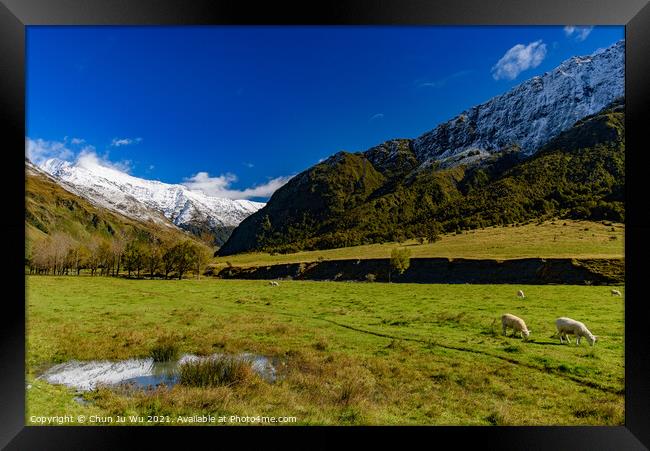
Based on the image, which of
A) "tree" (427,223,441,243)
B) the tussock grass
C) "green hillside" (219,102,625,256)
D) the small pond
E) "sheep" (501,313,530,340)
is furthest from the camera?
"tree" (427,223,441,243)

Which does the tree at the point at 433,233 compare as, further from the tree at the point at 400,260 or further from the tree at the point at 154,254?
the tree at the point at 154,254

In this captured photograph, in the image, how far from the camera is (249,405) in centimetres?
541

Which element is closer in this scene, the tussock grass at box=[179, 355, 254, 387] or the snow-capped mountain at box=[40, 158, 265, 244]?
the tussock grass at box=[179, 355, 254, 387]

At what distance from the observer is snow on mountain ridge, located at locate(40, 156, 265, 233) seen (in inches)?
382

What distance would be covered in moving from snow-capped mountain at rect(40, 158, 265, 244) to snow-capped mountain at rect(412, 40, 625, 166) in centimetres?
809

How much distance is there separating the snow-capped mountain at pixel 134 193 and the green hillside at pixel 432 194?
206 centimetres

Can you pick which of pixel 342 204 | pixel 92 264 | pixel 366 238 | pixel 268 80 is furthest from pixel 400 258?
pixel 92 264

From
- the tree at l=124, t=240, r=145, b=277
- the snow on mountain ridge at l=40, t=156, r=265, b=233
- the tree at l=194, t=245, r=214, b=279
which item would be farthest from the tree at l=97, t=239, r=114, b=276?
the snow on mountain ridge at l=40, t=156, r=265, b=233

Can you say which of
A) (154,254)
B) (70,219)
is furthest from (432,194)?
(70,219)

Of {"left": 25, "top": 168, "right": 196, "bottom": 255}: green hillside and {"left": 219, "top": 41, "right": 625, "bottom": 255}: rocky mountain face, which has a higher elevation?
{"left": 219, "top": 41, "right": 625, "bottom": 255}: rocky mountain face

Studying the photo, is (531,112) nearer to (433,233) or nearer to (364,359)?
(433,233)

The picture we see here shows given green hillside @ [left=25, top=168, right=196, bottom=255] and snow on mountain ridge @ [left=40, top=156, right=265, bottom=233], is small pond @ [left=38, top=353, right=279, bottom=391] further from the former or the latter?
green hillside @ [left=25, top=168, right=196, bottom=255]
